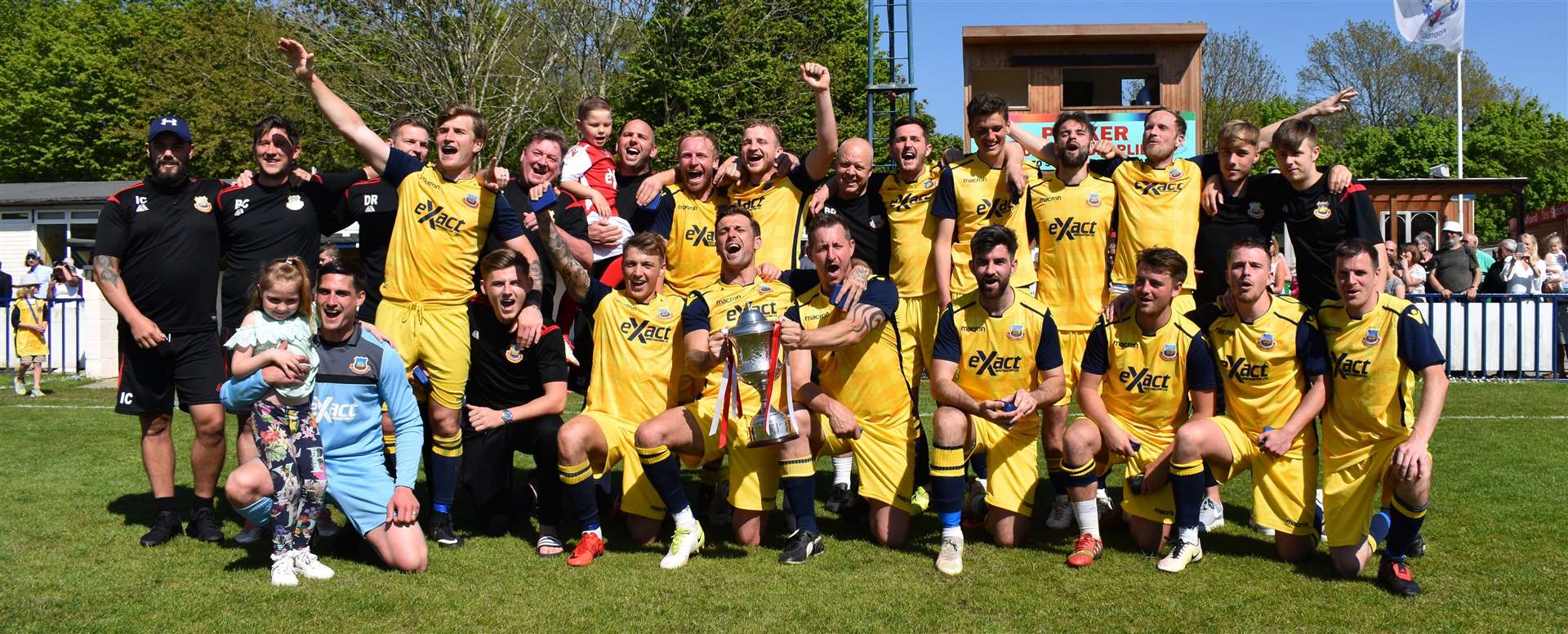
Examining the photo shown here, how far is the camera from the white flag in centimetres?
2458

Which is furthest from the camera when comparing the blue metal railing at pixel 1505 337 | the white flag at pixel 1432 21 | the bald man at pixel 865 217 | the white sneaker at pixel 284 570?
the white flag at pixel 1432 21

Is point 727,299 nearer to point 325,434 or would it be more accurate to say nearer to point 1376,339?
point 325,434

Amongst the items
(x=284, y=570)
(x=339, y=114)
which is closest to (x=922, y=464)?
(x=284, y=570)

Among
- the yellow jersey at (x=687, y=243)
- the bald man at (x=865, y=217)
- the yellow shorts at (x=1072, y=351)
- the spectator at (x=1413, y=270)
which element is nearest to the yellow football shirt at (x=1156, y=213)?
the yellow shorts at (x=1072, y=351)

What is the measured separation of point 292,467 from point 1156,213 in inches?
173

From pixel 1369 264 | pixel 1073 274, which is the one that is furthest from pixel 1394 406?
pixel 1073 274

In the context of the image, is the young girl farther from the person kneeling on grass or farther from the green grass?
the green grass

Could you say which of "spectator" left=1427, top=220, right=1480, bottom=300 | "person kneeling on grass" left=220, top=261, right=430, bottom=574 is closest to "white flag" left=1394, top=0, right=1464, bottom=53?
"spectator" left=1427, top=220, right=1480, bottom=300

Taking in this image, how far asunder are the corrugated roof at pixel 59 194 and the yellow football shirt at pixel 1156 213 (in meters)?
27.7

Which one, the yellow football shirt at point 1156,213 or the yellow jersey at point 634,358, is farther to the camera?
the yellow football shirt at point 1156,213

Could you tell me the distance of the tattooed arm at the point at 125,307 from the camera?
5508 millimetres

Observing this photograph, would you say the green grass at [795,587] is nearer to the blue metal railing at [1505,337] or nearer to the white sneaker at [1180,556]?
the white sneaker at [1180,556]

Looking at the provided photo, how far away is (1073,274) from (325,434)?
3.80 m

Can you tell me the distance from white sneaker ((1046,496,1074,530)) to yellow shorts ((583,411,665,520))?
2.02 meters
